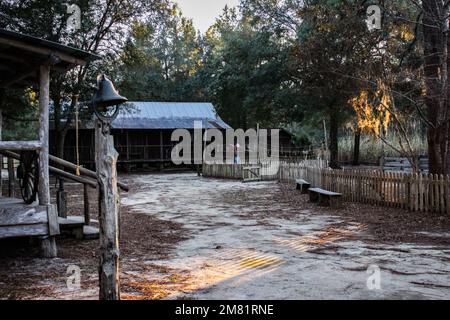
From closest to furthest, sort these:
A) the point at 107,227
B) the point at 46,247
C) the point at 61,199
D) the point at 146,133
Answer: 1. the point at 107,227
2. the point at 46,247
3. the point at 61,199
4. the point at 146,133

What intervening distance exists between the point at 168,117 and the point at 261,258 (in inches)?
1168

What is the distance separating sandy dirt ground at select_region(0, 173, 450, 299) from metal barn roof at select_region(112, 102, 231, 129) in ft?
71.8

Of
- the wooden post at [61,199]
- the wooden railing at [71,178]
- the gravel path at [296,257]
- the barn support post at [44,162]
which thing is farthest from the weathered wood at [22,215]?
the gravel path at [296,257]

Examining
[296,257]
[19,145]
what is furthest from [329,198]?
[19,145]

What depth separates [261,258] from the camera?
23.6 feet

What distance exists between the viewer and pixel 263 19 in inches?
1137

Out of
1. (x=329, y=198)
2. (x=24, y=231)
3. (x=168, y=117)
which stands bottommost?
(x=329, y=198)

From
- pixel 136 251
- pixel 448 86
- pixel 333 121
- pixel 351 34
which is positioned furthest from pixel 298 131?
pixel 136 251

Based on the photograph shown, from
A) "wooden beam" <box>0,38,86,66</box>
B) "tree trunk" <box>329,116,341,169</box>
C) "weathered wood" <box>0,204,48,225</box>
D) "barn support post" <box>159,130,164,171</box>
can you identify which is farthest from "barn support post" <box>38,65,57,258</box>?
"barn support post" <box>159,130,164,171</box>

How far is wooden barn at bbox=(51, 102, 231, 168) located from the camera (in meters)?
33.6

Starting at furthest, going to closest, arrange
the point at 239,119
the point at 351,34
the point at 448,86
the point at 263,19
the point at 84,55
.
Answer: the point at 239,119
the point at 263,19
the point at 351,34
the point at 448,86
the point at 84,55

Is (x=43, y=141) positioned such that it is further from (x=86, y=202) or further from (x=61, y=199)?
(x=86, y=202)
